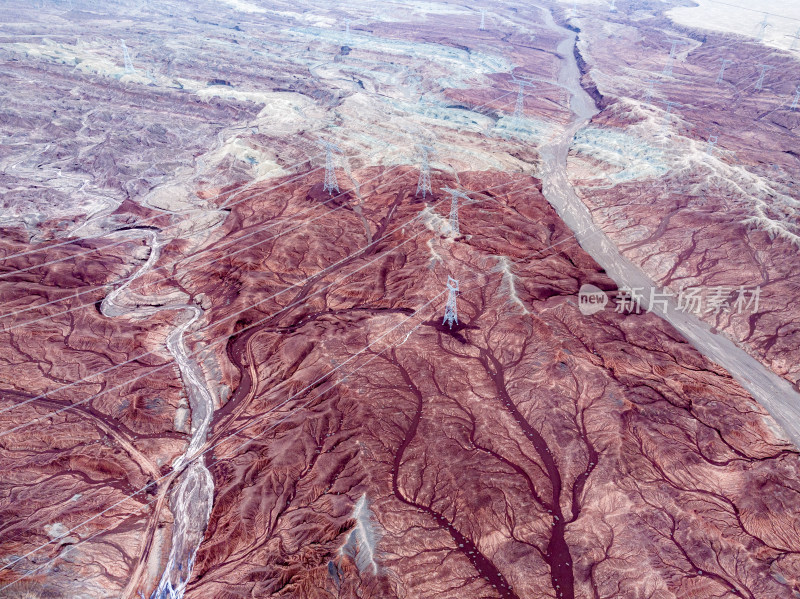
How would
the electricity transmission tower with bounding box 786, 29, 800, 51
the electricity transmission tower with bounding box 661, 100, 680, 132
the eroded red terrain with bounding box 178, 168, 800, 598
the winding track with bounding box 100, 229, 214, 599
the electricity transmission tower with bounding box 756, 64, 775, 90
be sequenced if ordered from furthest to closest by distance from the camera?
the electricity transmission tower with bounding box 786, 29, 800, 51 → the electricity transmission tower with bounding box 756, 64, 775, 90 → the electricity transmission tower with bounding box 661, 100, 680, 132 → the winding track with bounding box 100, 229, 214, 599 → the eroded red terrain with bounding box 178, 168, 800, 598

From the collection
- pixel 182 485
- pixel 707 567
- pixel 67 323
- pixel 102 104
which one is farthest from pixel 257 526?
pixel 102 104

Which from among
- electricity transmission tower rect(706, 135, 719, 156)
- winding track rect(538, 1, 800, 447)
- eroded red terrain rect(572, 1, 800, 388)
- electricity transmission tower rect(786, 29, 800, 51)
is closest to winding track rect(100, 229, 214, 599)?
winding track rect(538, 1, 800, 447)

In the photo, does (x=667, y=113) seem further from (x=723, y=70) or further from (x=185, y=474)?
(x=185, y=474)

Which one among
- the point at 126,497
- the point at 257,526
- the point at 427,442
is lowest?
the point at 126,497

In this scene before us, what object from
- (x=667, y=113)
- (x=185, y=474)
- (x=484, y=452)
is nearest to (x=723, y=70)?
(x=667, y=113)

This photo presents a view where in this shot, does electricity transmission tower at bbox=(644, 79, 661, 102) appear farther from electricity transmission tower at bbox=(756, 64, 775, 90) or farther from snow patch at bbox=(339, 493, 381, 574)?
snow patch at bbox=(339, 493, 381, 574)

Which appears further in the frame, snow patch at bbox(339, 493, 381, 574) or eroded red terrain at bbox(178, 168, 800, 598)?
eroded red terrain at bbox(178, 168, 800, 598)

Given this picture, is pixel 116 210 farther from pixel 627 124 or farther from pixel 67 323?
pixel 627 124

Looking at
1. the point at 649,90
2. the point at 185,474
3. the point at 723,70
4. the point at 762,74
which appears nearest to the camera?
the point at 185,474
